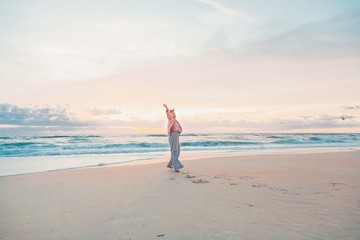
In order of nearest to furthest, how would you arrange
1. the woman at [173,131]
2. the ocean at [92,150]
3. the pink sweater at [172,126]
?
the woman at [173,131] < the pink sweater at [172,126] < the ocean at [92,150]

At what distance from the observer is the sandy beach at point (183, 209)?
12.8 ft

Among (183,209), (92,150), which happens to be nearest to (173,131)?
(183,209)

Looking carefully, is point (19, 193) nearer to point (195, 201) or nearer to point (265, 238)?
point (195, 201)

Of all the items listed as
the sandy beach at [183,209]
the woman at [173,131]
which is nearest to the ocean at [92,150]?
the woman at [173,131]

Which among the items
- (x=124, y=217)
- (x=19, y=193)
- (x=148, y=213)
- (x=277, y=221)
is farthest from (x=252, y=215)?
(x=19, y=193)

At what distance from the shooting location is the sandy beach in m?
3.91

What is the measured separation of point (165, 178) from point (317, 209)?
181 inches

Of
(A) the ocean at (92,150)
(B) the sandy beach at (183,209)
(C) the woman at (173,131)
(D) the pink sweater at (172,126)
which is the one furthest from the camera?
(A) the ocean at (92,150)

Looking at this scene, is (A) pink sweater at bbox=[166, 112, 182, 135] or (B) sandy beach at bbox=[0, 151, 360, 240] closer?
(B) sandy beach at bbox=[0, 151, 360, 240]

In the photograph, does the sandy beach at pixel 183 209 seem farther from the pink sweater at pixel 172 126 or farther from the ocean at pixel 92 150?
the ocean at pixel 92 150

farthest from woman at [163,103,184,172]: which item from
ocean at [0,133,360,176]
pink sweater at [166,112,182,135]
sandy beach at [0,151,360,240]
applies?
ocean at [0,133,360,176]

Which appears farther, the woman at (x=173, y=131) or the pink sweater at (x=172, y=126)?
the pink sweater at (x=172, y=126)

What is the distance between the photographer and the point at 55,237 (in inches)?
150

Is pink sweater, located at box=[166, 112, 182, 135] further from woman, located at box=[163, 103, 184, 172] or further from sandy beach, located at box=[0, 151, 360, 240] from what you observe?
sandy beach, located at box=[0, 151, 360, 240]
